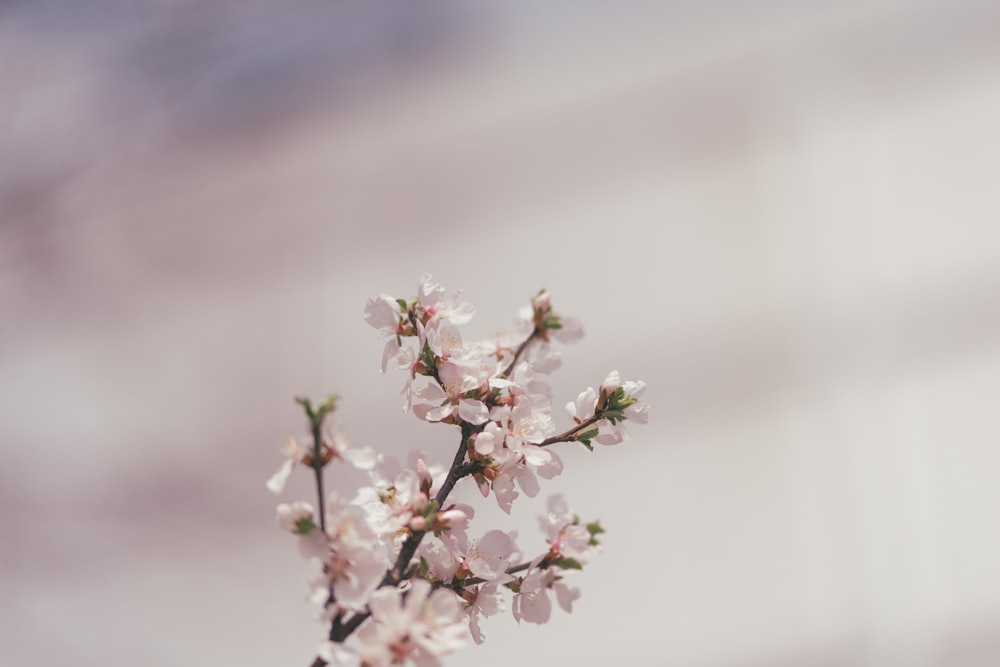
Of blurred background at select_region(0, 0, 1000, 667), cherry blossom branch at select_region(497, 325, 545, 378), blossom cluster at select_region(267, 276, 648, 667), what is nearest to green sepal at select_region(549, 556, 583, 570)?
blossom cluster at select_region(267, 276, 648, 667)

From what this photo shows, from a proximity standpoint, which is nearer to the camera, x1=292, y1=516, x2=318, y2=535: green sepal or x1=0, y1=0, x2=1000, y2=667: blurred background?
x1=292, y1=516, x2=318, y2=535: green sepal

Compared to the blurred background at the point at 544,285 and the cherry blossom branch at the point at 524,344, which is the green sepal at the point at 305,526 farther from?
the blurred background at the point at 544,285

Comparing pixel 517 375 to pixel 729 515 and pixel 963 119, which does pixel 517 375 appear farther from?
pixel 963 119

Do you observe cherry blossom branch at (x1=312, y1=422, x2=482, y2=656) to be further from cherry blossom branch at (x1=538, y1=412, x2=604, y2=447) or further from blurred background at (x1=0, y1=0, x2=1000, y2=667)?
blurred background at (x1=0, y1=0, x2=1000, y2=667)

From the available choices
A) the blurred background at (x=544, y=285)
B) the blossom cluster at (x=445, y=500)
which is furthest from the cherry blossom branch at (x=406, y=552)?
the blurred background at (x=544, y=285)

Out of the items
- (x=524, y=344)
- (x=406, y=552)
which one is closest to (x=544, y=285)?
(x=524, y=344)

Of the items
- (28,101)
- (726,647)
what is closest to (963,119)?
(726,647)
